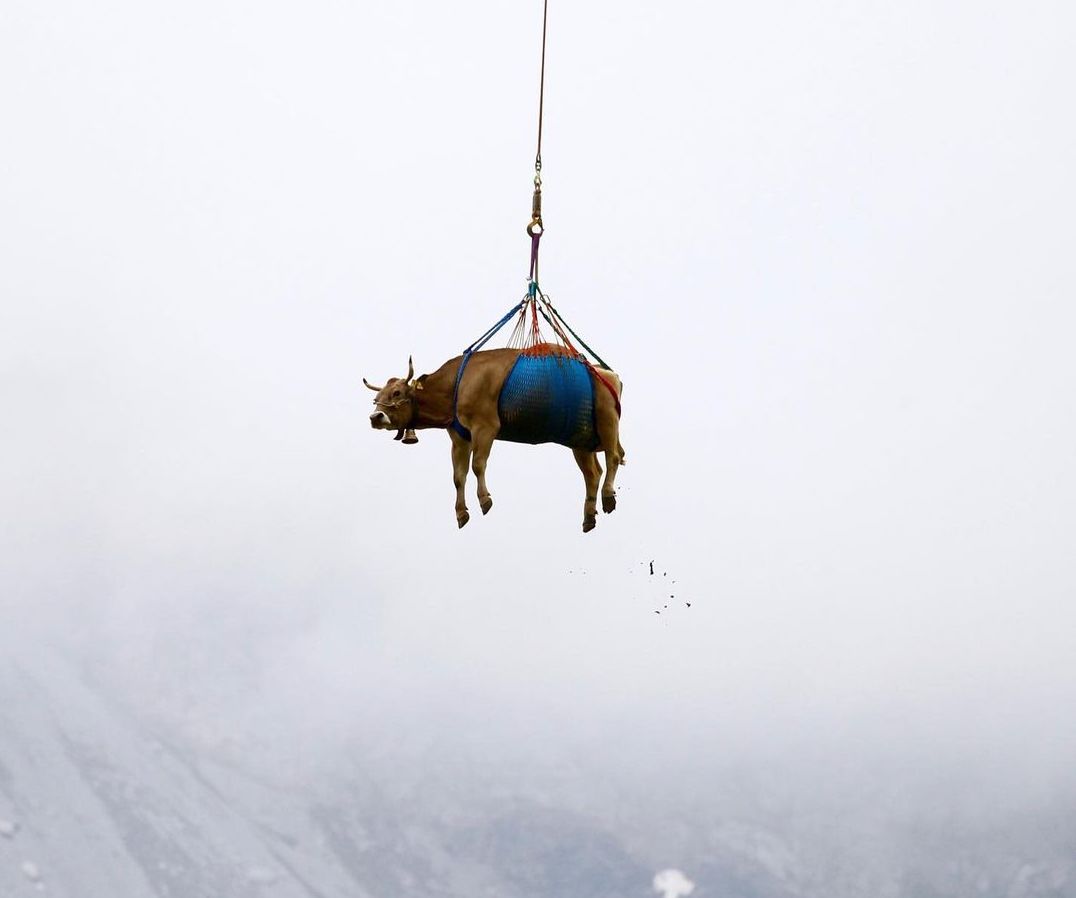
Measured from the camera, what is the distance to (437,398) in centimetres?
2820

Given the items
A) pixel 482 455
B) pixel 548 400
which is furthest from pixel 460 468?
pixel 548 400

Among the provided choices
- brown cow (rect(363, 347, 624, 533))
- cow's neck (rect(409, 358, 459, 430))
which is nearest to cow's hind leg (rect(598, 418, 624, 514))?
brown cow (rect(363, 347, 624, 533))

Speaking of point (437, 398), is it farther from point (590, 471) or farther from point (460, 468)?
point (590, 471)

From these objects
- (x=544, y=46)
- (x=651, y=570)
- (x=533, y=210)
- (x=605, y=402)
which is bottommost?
(x=651, y=570)

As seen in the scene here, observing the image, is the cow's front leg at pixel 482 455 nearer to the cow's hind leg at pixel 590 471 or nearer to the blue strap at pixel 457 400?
the blue strap at pixel 457 400

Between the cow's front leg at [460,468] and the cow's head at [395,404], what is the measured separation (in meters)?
0.65

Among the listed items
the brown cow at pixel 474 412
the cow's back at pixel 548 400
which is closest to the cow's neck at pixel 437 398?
the brown cow at pixel 474 412

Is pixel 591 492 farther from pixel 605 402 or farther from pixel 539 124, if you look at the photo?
pixel 539 124

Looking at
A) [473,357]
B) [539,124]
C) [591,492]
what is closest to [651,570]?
[591,492]

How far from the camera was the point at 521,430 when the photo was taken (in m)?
28.0

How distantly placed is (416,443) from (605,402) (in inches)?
105

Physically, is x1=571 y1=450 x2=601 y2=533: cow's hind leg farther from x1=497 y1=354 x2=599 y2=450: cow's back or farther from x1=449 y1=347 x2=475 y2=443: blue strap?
x1=449 y1=347 x2=475 y2=443: blue strap

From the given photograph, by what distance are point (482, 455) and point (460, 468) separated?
441mm

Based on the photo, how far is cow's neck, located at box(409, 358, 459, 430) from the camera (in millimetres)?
28156
